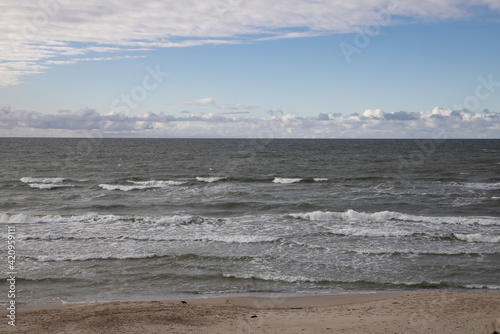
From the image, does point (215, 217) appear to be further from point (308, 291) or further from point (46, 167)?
point (46, 167)

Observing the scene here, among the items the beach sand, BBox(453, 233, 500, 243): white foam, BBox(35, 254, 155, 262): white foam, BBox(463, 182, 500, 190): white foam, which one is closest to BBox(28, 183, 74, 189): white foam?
A: BBox(35, 254, 155, 262): white foam

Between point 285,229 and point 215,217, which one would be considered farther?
point 215,217

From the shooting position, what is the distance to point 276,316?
11281 mm

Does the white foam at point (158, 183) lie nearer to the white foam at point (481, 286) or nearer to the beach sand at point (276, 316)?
the beach sand at point (276, 316)

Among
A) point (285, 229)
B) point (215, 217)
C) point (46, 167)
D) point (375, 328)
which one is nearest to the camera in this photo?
point (375, 328)

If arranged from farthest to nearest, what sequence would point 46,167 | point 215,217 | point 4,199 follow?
1. point 46,167
2. point 4,199
3. point 215,217

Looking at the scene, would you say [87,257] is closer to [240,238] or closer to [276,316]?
[240,238]

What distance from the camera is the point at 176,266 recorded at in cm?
1631

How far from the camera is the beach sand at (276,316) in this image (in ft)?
33.7

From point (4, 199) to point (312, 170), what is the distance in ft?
106

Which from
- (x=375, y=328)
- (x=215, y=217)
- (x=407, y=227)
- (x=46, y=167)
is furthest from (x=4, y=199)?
(x=375, y=328)

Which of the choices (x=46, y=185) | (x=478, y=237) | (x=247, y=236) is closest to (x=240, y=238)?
(x=247, y=236)

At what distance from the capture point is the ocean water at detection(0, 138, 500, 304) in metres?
14.7

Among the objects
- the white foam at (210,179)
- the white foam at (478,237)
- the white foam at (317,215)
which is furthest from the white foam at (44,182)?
the white foam at (478,237)
